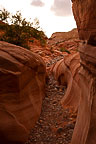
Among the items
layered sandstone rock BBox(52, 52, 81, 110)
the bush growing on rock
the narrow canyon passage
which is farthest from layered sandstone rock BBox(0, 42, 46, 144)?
the bush growing on rock

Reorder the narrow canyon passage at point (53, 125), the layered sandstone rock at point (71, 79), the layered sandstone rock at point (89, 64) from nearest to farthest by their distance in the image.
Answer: the layered sandstone rock at point (89, 64) → the narrow canyon passage at point (53, 125) → the layered sandstone rock at point (71, 79)

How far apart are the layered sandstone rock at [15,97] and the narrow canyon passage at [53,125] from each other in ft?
0.87

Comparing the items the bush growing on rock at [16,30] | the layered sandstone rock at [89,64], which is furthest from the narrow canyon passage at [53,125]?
the bush growing on rock at [16,30]

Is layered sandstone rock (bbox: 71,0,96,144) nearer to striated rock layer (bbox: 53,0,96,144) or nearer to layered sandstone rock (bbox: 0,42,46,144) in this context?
striated rock layer (bbox: 53,0,96,144)

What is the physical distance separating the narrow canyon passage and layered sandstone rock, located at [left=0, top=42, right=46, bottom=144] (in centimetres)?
27

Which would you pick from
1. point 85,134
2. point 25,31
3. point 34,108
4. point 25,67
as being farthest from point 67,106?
point 25,31

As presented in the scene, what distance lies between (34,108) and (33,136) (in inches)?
30.8

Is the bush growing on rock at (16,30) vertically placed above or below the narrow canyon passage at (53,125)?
above

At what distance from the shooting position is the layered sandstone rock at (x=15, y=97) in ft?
11.8

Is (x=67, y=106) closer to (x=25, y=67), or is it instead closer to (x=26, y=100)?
(x=26, y=100)

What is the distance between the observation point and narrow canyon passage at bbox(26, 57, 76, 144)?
4043mm

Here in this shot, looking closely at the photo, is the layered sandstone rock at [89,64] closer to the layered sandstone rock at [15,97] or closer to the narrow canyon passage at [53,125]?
the narrow canyon passage at [53,125]

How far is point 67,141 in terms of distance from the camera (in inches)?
155

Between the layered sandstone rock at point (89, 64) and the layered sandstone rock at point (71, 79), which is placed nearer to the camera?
the layered sandstone rock at point (89, 64)
